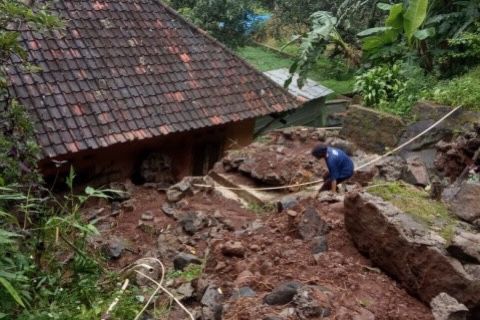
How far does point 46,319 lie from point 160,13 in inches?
350

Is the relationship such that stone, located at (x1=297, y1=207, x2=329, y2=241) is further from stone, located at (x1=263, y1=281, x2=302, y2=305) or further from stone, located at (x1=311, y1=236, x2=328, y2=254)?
stone, located at (x1=263, y1=281, x2=302, y2=305)

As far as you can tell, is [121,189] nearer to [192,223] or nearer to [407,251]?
[192,223]

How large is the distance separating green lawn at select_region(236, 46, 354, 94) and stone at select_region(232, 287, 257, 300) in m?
15.0

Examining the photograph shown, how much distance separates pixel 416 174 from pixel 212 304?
164 inches

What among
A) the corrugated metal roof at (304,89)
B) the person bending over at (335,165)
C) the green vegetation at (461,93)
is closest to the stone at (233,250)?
Result: the person bending over at (335,165)

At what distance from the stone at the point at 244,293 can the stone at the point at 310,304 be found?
40 cm

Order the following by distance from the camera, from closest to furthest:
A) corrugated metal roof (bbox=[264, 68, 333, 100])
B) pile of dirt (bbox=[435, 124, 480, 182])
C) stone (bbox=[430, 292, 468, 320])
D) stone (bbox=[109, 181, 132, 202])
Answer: stone (bbox=[430, 292, 468, 320]) → pile of dirt (bbox=[435, 124, 480, 182]) → stone (bbox=[109, 181, 132, 202]) → corrugated metal roof (bbox=[264, 68, 333, 100])

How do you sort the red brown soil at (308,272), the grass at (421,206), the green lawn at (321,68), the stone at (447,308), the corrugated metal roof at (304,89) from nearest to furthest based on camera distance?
the stone at (447,308)
the red brown soil at (308,272)
the grass at (421,206)
the corrugated metal roof at (304,89)
the green lawn at (321,68)

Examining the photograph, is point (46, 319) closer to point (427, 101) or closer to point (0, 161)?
point (0, 161)

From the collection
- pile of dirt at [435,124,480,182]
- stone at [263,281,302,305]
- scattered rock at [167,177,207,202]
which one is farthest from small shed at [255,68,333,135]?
stone at [263,281,302,305]

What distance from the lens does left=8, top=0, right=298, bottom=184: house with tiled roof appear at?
8438mm

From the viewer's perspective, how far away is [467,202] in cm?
463

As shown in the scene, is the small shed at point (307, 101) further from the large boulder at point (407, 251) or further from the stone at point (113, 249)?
the large boulder at point (407, 251)

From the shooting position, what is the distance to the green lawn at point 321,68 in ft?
63.2
